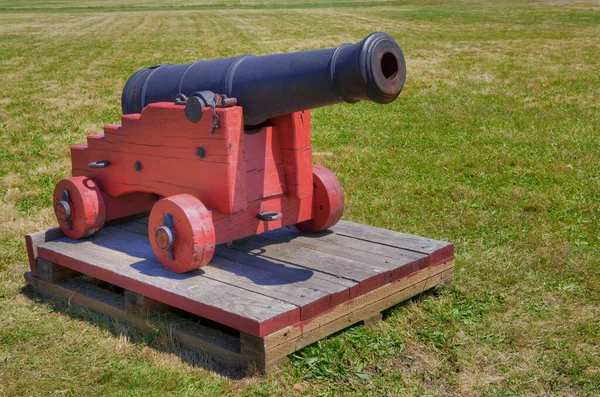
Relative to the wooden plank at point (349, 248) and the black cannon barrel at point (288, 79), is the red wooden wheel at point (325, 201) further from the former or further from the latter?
the black cannon barrel at point (288, 79)

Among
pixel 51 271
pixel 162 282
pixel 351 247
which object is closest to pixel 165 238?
pixel 162 282

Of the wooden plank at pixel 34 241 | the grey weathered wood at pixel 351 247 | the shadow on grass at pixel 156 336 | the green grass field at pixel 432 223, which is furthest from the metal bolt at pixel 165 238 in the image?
the wooden plank at pixel 34 241

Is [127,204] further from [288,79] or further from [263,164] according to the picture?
[288,79]

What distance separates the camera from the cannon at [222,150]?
416 centimetres

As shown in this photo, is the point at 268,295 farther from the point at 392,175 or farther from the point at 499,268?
the point at 392,175

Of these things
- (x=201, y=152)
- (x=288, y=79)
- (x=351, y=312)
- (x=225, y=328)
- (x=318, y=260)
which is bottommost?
(x=225, y=328)

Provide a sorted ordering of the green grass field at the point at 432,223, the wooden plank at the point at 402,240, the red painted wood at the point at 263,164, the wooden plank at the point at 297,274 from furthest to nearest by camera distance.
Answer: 1. the wooden plank at the point at 402,240
2. the red painted wood at the point at 263,164
3. the wooden plank at the point at 297,274
4. the green grass field at the point at 432,223

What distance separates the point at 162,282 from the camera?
442cm

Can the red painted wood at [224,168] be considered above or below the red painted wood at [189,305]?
above

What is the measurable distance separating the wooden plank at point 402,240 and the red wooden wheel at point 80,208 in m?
1.51

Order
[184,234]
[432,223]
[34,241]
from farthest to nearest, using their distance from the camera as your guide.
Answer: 1. [432,223]
2. [34,241]
3. [184,234]

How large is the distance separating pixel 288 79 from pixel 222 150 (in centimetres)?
54

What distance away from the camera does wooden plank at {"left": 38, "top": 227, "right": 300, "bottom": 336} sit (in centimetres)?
394

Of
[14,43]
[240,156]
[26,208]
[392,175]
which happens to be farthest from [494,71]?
[14,43]
